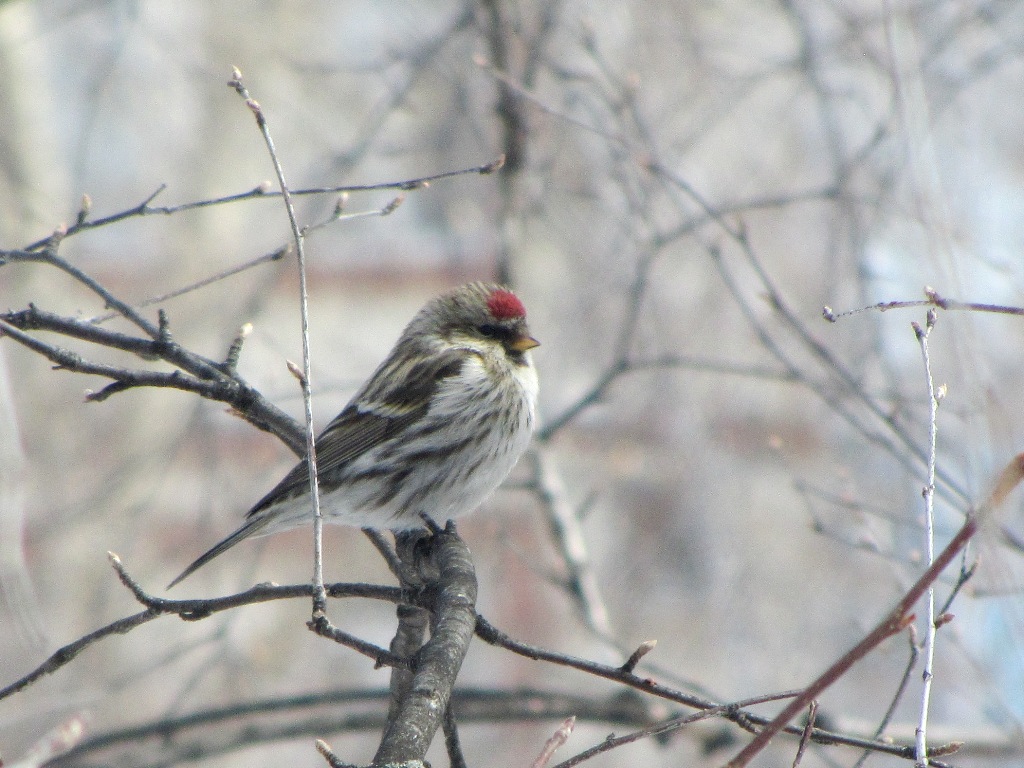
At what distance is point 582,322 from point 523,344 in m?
3.96

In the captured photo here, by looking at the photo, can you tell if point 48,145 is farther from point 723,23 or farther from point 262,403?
point 262,403

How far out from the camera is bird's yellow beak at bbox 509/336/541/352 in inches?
182

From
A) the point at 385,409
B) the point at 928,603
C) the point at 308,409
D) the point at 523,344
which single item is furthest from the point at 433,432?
the point at 928,603

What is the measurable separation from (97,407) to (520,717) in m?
9.14

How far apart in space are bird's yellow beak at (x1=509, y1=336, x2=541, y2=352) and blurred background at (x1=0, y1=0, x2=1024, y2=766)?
75 cm

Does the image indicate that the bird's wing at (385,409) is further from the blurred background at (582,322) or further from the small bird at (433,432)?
the blurred background at (582,322)

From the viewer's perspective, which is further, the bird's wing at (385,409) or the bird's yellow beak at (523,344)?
the bird's yellow beak at (523,344)

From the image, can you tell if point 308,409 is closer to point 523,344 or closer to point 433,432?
point 433,432

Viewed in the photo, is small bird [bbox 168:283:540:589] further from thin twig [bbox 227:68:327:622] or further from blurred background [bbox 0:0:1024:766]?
thin twig [bbox 227:68:327:622]

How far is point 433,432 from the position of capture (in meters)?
4.44

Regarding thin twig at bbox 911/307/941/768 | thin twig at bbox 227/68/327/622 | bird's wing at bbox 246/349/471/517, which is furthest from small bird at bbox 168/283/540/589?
thin twig at bbox 911/307/941/768

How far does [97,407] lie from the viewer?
1266 centimetres

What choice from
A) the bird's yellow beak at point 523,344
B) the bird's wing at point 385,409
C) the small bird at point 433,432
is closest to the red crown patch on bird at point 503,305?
the small bird at point 433,432

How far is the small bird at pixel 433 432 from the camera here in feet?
13.8
